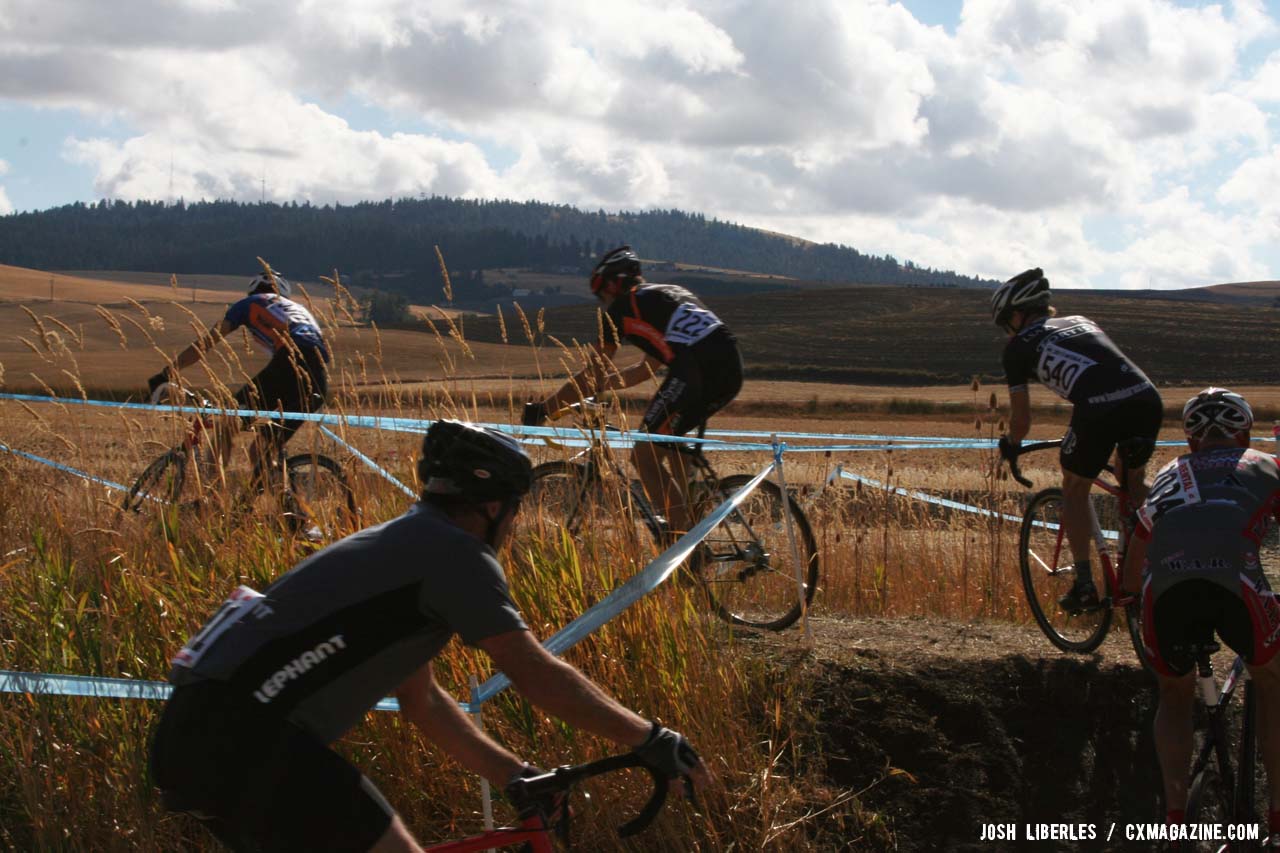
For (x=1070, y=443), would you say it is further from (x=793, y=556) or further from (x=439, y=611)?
(x=439, y=611)

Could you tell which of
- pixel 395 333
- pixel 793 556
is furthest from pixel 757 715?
pixel 395 333

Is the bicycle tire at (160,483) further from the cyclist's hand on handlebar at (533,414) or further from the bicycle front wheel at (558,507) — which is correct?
the cyclist's hand on handlebar at (533,414)

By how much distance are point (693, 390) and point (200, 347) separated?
266 cm

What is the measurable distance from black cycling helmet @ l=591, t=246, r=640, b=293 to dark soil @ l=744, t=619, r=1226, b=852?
242 cm

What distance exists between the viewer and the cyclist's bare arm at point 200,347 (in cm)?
638

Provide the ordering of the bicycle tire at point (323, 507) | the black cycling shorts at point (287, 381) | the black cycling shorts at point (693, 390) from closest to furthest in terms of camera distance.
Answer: the bicycle tire at point (323, 507) < the black cycling shorts at point (693, 390) < the black cycling shorts at point (287, 381)

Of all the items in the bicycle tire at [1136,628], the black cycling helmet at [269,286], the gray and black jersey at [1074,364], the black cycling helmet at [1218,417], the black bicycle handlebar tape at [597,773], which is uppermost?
the black cycling helmet at [269,286]

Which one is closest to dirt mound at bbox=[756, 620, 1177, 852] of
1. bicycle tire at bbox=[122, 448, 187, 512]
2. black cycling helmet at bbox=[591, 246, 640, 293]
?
black cycling helmet at bbox=[591, 246, 640, 293]

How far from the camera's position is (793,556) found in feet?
19.2

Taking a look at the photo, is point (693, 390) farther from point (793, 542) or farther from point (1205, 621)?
point (1205, 621)

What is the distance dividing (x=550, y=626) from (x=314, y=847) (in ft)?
6.68

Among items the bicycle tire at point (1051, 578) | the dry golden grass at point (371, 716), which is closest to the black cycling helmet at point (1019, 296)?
the bicycle tire at point (1051, 578)

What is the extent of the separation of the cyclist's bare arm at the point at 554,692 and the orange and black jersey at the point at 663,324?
4124mm

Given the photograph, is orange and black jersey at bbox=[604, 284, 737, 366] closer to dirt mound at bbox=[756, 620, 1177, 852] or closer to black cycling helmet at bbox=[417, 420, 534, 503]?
dirt mound at bbox=[756, 620, 1177, 852]
